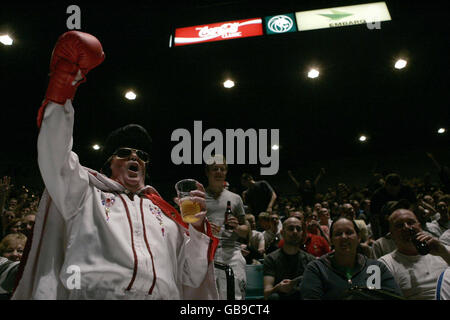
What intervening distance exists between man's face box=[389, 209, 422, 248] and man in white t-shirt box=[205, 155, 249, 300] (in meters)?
1.55

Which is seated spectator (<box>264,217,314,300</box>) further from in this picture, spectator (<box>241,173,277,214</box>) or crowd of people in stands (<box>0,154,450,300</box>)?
spectator (<box>241,173,277,214</box>)

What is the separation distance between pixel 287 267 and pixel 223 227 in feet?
2.92

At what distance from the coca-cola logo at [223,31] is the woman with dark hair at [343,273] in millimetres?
3513

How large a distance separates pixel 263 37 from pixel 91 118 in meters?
4.61

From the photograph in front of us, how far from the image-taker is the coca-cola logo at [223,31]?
5.17 metres

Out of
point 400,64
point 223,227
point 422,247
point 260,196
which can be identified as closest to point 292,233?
point 223,227

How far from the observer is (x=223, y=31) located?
520cm

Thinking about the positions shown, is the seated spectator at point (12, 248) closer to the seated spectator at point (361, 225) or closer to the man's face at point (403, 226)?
the man's face at point (403, 226)

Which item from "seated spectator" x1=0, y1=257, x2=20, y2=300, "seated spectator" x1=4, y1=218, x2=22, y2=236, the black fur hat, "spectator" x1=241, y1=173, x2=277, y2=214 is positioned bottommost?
"seated spectator" x1=0, y1=257, x2=20, y2=300

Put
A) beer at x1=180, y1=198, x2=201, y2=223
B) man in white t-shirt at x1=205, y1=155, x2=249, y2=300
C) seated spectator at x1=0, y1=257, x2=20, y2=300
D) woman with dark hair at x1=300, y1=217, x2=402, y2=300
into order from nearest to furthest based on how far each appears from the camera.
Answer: beer at x1=180, y1=198, x2=201, y2=223 → seated spectator at x1=0, y1=257, x2=20, y2=300 → woman with dark hair at x1=300, y1=217, x2=402, y2=300 → man in white t-shirt at x1=205, y1=155, x2=249, y2=300

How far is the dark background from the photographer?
487 cm

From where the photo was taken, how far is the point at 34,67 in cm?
568

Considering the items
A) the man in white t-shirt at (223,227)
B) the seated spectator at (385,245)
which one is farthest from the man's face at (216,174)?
the seated spectator at (385,245)

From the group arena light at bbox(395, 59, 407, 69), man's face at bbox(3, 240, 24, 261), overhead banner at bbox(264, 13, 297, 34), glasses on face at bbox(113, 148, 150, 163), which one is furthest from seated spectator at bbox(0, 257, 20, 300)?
arena light at bbox(395, 59, 407, 69)
